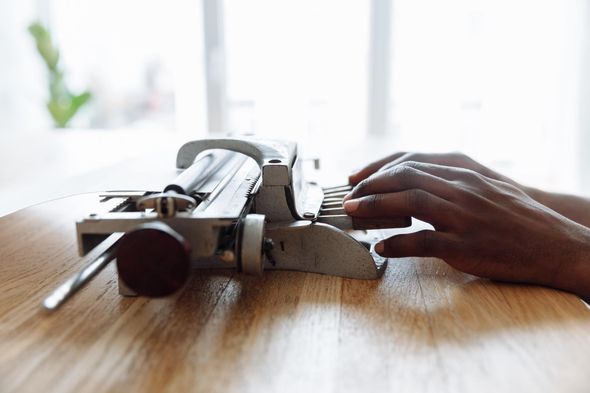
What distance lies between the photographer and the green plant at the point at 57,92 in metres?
3.94

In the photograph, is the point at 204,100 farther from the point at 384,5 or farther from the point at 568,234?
the point at 568,234

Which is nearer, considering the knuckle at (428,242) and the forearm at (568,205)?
the knuckle at (428,242)

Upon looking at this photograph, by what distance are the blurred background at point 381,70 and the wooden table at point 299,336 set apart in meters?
2.24

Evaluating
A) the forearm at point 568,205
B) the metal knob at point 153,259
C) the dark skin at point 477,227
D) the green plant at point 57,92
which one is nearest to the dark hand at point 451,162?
the forearm at point 568,205

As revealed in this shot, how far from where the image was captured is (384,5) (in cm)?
350

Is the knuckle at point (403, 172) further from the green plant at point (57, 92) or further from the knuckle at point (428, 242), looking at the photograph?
the green plant at point (57, 92)

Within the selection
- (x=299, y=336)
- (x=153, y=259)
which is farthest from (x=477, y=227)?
(x=153, y=259)

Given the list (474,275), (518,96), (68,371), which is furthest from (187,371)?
(518,96)

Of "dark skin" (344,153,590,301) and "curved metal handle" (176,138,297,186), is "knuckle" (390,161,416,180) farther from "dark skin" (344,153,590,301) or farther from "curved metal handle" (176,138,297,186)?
"curved metal handle" (176,138,297,186)

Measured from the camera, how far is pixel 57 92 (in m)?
4.11

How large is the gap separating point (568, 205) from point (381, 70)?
262cm

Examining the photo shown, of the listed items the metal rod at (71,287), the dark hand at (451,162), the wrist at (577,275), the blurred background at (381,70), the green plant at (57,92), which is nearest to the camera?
the metal rod at (71,287)

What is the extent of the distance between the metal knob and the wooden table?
0.25ft

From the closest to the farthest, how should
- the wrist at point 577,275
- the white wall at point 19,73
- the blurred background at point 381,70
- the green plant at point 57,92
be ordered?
the wrist at point 577,275 < the blurred background at point 381,70 < the green plant at point 57,92 < the white wall at point 19,73
